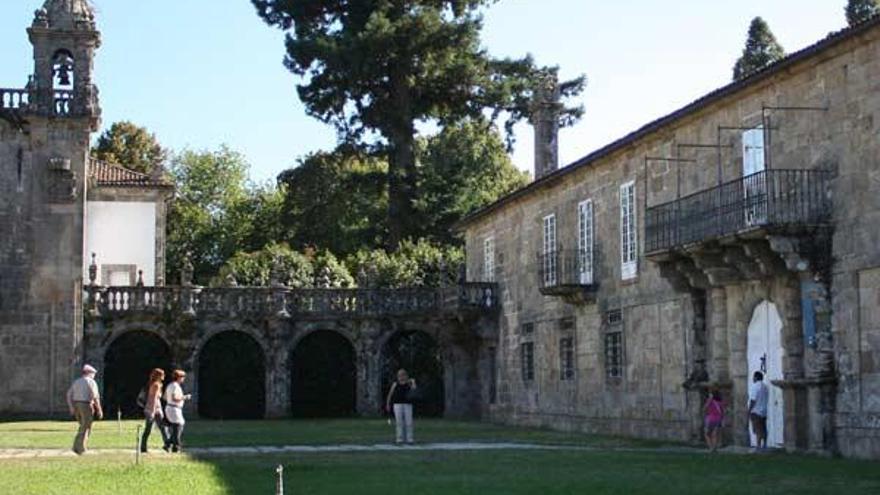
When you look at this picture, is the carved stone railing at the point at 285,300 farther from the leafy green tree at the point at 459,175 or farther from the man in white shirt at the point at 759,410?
the man in white shirt at the point at 759,410

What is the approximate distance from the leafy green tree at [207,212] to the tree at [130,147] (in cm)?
341

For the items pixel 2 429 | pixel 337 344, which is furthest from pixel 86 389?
pixel 337 344

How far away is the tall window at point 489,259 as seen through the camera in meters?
41.8

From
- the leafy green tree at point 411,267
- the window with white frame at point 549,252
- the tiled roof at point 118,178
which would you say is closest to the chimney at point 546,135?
the window with white frame at point 549,252

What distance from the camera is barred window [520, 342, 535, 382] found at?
1476 inches

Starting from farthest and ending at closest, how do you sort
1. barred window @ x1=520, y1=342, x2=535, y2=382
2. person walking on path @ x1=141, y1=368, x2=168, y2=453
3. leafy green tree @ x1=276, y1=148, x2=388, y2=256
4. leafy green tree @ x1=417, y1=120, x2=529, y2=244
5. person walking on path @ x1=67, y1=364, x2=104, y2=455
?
1. leafy green tree @ x1=417, y1=120, x2=529, y2=244
2. leafy green tree @ x1=276, y1=148, x2=388, y2=256
3. barred window @ x1=520, y1=342, x2=535, y2=382
4. person walking on path @ x1=141, y1=368, x2=168, y2=453
5. person walking on path @ x1=67, y1=364, x2=104, y2=455

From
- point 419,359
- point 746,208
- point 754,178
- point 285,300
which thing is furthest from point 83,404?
point 419,359

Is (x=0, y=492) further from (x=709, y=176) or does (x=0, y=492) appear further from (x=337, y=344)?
(x=337, y=344)

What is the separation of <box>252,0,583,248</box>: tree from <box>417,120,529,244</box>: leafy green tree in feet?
5.52

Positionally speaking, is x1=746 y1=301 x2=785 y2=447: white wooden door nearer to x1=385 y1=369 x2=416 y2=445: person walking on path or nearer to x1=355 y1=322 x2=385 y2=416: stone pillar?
x1=385 y1=369 x2=416 y2=445: person walking on path

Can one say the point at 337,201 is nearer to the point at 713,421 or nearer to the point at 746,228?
the point at 713,421

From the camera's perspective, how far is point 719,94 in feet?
82.2

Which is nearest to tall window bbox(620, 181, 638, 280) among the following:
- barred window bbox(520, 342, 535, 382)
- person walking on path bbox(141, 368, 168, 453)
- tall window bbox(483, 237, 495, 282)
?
barred window bbox(520, 342, 535, 382)

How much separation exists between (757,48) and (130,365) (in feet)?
94.6
